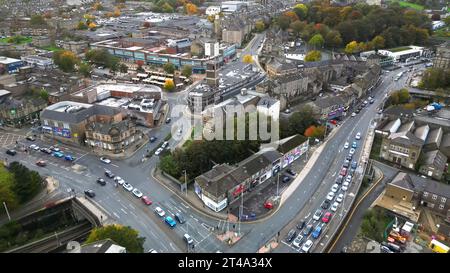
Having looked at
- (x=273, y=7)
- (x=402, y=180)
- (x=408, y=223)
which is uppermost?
(x=273, y=7)

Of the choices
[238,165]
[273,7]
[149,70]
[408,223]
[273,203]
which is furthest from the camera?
[273,7]

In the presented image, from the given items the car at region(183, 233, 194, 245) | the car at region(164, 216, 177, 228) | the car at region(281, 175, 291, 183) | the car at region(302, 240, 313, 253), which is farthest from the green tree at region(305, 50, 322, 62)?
the car at region(183, 233, 194, 245)

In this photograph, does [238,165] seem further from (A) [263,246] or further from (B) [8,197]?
(B) [8,197]

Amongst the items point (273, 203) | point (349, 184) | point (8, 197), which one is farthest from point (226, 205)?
point (8, 197)

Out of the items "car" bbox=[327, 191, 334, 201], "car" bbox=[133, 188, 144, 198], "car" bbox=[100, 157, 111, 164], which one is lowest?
"car" bbox=[327, 191, 334, 201]

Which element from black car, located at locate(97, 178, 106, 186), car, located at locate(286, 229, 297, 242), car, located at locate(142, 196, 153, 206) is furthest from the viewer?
black car, located at locate(97, 178, 106, 186)

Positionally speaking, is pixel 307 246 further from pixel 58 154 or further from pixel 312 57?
pixel 312 57

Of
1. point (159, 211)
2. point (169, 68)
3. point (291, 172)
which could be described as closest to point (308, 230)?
point (291, 172)

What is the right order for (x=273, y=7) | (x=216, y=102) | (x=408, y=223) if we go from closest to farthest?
1. (x=408, y=223)
2. (x=216, y=102)
3. (x=273, y=7)

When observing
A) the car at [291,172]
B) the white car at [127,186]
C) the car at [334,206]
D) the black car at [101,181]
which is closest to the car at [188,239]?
the white car at [127,186]

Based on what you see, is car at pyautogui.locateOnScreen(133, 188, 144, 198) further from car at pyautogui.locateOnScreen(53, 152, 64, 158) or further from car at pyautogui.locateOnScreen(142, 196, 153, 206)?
car at pyautogui.locateOnScreen(53, 152, 64, 158)

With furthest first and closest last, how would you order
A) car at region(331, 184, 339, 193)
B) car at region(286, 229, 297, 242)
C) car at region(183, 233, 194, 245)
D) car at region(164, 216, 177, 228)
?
car at region(331, 184, 339, 193), car at region(164, 216, 177, 228), car at region(286, 229, 297, 242), car at region(183, 233, 194, 245)
